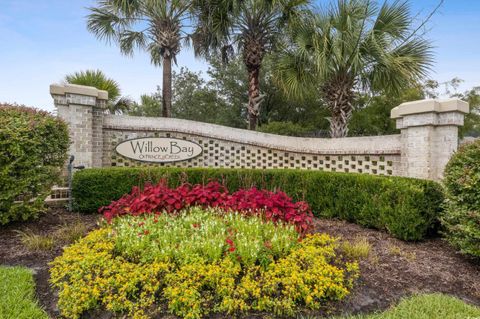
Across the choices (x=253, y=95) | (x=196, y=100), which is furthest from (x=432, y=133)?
(x=196, y=100)

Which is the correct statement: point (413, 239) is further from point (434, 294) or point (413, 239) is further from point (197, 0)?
point (197, 0)

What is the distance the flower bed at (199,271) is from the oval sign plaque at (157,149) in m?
4.24

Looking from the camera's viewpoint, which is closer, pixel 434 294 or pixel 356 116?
pixel 434 294

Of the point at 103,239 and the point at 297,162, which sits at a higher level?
the point at 297,162

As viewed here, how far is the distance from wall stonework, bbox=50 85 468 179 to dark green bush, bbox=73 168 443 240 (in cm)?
142

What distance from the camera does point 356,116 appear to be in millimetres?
14055

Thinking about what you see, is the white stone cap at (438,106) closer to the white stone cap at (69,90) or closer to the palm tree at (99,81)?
the white stone cap at (69,90)

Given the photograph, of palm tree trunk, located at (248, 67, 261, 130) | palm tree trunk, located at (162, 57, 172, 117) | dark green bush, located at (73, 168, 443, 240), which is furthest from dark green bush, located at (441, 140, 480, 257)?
palm tree trunk, located at (162, 57, 172, 117)

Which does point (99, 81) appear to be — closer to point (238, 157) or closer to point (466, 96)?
point (238, 157)

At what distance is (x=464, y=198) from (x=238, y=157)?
529 centimetres

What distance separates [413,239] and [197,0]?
28.3ft

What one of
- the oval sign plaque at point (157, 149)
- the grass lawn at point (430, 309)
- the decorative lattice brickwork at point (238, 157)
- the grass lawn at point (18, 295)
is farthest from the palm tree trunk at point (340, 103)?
the grass lawn at point (18, 295)

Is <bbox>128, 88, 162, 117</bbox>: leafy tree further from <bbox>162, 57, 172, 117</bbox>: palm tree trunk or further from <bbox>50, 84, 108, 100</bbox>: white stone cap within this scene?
<bbox>50, 84, 108, 100</bbox>: white stone cap

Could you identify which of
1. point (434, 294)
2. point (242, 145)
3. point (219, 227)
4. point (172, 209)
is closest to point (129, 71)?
point (242, 145)
